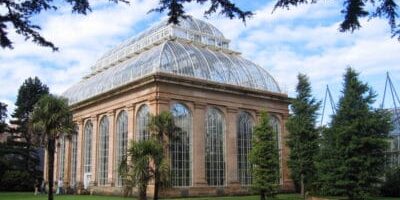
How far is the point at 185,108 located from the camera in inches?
1743

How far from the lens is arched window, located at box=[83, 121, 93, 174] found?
53469 millimetres

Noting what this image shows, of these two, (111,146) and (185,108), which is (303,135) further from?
(111,146)

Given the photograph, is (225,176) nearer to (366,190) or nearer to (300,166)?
(300,166)

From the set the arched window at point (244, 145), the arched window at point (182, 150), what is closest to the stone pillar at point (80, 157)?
the arched window at point (182, 150)

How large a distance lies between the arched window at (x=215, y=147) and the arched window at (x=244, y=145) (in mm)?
2158

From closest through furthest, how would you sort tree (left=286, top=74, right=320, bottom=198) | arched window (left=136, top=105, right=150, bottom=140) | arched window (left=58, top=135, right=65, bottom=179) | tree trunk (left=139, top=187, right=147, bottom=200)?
tree trunk (left=139, top=187, right=147, bottom=200) < tree (left=286, top=74, right=320, bottom=198) < arched window (left=136, top=105, right=150, bottom=140) < arched window (left=58, top=135, right=65, bottom=179)

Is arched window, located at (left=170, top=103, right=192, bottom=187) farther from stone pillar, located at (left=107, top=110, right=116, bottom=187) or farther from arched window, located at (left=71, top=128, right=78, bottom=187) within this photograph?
arched window, located at (left=71, top=128, right=78, bottom=187)

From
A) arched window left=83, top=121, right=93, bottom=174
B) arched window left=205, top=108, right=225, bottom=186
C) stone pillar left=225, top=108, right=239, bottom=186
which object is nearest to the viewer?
arched window left=205, top=108, right=225, bottom=186

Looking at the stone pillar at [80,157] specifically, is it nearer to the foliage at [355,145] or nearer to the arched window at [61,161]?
the arched window at [61,161]

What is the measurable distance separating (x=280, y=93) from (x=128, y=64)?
16.3 metres

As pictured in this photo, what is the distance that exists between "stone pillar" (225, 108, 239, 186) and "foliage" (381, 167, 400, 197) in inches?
516

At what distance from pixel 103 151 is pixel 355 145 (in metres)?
26.3

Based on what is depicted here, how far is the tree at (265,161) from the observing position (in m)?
37.2

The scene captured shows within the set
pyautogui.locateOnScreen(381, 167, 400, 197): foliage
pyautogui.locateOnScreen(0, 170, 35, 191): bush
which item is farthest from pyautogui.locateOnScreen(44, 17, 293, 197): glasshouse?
pyautogui.locateOnScreen(0, 170, 35, 191): bush
